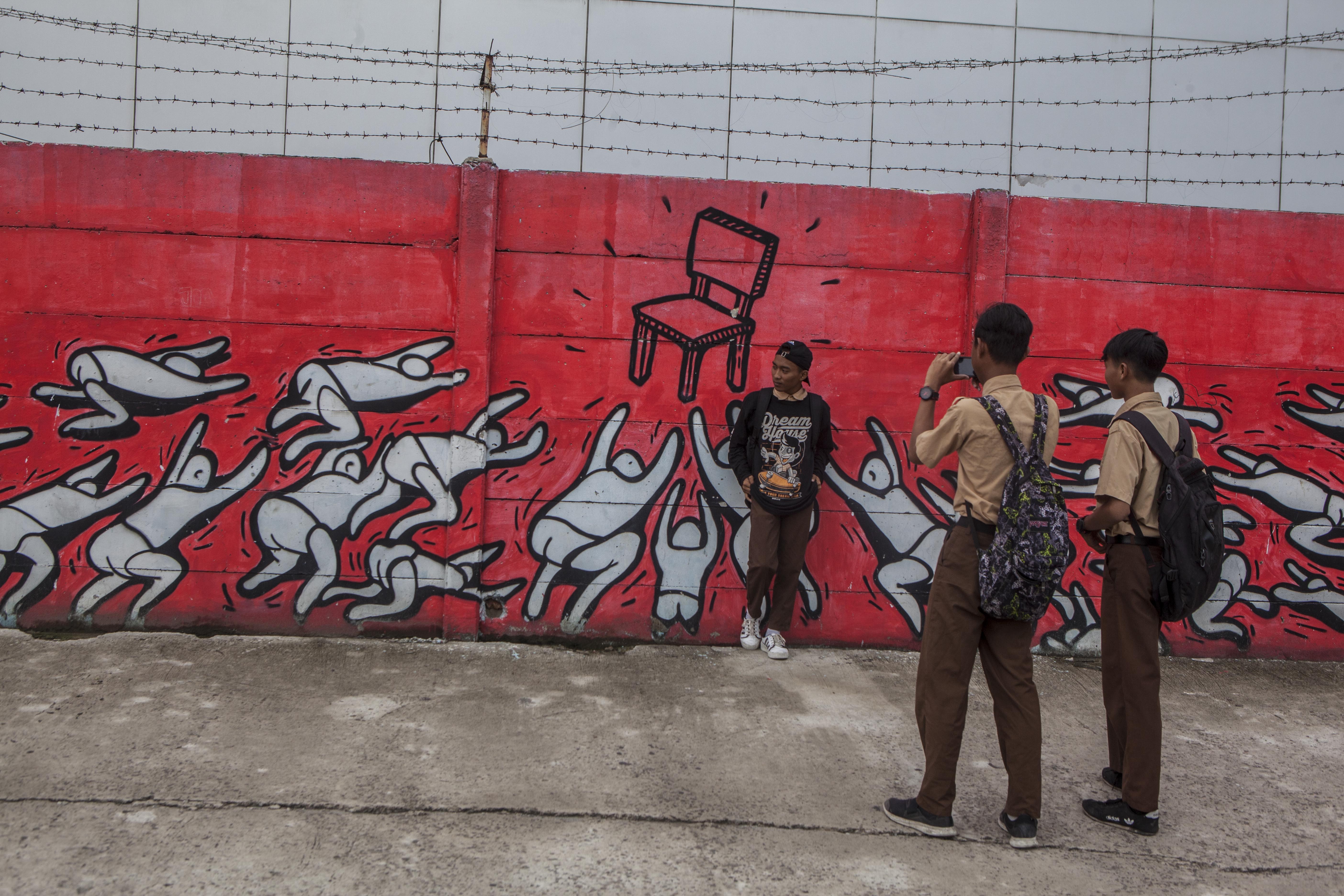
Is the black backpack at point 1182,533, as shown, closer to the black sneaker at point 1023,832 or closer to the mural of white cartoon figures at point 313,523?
the black sneaker at point 1023,832

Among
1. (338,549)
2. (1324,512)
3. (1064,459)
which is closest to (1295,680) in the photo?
(1324,512)

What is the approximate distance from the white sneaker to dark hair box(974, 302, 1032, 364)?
6.89 feet

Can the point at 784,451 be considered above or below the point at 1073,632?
above

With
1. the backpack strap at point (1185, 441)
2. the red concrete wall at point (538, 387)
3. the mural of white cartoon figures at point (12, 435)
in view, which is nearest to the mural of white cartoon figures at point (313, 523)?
the red concrete wall at point (538, 387)

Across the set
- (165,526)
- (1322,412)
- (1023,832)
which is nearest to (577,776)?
(1023,832)

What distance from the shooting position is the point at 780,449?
4.34 m

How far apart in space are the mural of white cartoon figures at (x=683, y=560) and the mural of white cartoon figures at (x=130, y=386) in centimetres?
220

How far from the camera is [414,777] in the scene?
2994 millimetres

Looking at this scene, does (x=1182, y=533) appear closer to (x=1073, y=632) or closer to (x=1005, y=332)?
(x=1005, y=332)

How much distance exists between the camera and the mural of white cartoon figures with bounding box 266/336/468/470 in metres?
4.38

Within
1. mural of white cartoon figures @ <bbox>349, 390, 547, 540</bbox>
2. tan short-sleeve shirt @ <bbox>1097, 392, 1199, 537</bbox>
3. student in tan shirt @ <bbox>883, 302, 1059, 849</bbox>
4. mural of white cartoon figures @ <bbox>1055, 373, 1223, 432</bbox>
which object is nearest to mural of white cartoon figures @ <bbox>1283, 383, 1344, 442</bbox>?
mural of white cartoon figures @ <bbox>1055, 373, 1223, 432</bbox>

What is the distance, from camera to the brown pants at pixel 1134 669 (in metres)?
2.88

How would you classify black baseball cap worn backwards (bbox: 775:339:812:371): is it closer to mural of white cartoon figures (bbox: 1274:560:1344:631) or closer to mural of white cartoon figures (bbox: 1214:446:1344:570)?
mural of white cartoon figures (bbox: 1214:446:1344:570)

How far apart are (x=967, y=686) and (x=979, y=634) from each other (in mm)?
169
